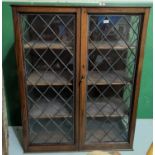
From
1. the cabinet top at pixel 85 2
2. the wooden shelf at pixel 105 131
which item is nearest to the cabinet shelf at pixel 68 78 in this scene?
the wooden shelf at pixel 105 131

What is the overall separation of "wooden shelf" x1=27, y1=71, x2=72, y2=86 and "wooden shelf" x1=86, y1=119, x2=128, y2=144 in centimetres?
46

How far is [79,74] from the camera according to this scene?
1.84 m

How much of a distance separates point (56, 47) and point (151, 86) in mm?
1177

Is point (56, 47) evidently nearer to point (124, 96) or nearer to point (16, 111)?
point (124, 96)

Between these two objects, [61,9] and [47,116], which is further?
[47,116]

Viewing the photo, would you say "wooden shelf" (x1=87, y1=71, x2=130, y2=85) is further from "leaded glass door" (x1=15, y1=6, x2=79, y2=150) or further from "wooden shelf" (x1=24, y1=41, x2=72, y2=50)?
"wooden shelf" (x1=24, y1=41, x2=72, y2=50)

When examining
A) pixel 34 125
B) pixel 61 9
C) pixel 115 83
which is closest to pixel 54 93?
pixel 34 125

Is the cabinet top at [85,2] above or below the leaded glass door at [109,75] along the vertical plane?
above

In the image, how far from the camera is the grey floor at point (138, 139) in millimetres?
2076

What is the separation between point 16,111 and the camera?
7.88ft

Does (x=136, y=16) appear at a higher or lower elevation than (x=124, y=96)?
higher

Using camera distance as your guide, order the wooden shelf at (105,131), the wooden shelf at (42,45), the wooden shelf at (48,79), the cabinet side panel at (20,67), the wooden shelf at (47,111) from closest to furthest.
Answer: the cabinet side panel at (20,67), the wooden shelf at (42,45), the wooden shelf at (48,79), the wooden shelf at (47,111), the wooden shelf at (105,131)

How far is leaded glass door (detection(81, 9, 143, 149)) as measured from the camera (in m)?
1.78

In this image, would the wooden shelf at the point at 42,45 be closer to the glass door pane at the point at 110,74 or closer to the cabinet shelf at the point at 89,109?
the glass door pane at the point at 110,74
